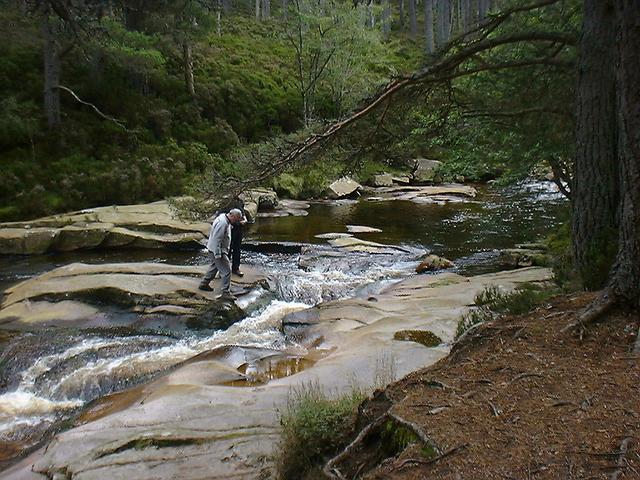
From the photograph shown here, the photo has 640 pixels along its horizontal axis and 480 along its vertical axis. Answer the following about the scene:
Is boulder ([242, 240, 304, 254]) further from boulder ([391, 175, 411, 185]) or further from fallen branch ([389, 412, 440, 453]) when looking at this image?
boulder ([391, 175, 411, 185])

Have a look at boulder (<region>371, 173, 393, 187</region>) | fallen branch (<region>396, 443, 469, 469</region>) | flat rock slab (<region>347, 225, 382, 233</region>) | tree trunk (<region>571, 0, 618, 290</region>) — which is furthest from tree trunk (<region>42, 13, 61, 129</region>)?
fallen branch (<region>396, 443, 469, 469</region>)

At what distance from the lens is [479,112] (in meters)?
7.83

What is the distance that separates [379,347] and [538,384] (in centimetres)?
439

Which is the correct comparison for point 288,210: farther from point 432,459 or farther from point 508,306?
point 432,459

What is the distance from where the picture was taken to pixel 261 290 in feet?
39.5

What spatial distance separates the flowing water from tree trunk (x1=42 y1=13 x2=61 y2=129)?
8.49 m

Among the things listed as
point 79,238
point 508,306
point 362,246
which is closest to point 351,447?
point 508,306

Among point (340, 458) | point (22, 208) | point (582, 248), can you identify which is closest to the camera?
point (340, 458)

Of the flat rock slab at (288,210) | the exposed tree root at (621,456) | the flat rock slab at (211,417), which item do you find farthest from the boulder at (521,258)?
the exposed tree root at (621,456)

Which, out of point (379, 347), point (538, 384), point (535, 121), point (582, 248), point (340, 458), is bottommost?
point (379, 347)

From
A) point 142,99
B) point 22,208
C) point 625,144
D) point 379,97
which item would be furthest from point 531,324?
point 142,99

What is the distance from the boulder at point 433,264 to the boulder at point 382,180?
54.7 ft

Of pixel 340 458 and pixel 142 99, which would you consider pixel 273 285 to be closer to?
pixel 340 458

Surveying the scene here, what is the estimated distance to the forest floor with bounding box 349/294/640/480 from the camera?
276 cm
